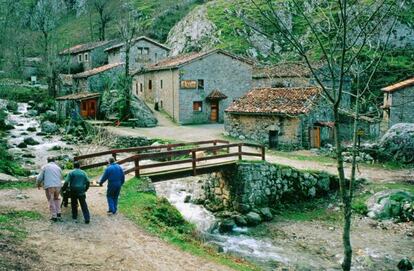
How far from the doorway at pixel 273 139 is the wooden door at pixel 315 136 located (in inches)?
95.2

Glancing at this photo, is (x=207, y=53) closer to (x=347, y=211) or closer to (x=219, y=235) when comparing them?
(x=219, y=235)

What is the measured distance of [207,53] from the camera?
41.3 metres

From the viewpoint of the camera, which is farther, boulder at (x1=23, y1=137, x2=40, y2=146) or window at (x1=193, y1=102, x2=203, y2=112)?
window at (x1=193, y1=102, x2=203, y2=112)

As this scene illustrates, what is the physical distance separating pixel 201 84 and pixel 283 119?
13.9 m

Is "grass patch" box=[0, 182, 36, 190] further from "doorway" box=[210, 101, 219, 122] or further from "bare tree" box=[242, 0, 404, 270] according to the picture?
"doorway" box=[210, 101, 219, 122]

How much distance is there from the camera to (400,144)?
2591 cm

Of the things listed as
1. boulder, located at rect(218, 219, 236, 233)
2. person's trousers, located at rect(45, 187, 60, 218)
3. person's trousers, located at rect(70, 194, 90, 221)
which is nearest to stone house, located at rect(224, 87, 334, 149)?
boulder, located at rect(218, 219, 236, 233)

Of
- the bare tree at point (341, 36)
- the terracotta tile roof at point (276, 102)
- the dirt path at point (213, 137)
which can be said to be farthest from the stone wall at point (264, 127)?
the bare tree at point (341, 36)

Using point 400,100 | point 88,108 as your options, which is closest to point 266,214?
point 400,100

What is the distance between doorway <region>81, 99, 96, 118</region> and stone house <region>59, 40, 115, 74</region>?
2065cm

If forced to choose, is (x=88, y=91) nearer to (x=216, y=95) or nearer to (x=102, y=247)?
(x=216, y=95)

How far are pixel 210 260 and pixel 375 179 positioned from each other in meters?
14.5

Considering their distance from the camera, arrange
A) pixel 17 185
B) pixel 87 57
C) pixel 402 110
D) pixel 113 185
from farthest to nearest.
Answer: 1. pixel 87 57
2. pixel 402 110
3. pixel 17 185
4. pixel 113 185

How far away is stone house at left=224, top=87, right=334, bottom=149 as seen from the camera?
29.3 meters
